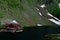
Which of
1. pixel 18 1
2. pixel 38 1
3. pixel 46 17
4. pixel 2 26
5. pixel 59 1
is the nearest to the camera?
pixel 2 26

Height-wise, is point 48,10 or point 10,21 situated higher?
point 48,10

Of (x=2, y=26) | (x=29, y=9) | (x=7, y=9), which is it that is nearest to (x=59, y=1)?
(x=29, y=9)

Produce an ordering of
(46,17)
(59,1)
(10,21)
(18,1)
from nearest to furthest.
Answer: (10,21) → (18,1) → (46,17) → (59,1)

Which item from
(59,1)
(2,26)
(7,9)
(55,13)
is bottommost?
(2,26)

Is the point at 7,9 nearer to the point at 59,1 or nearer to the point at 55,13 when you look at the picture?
the point at 55,13

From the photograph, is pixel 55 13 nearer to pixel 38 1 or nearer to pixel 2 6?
pixel 38 1

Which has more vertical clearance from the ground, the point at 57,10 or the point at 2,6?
the point at 57,10

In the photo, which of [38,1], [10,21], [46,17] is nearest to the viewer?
[10,21]

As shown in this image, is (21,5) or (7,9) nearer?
(7,9)

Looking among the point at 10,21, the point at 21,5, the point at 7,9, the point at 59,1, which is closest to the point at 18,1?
the point at 21,5
